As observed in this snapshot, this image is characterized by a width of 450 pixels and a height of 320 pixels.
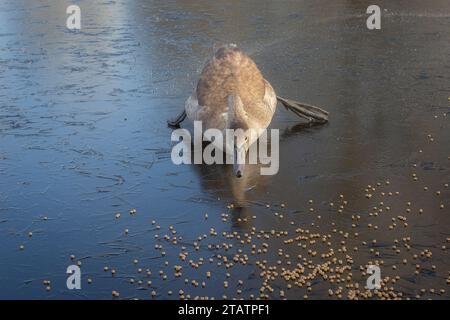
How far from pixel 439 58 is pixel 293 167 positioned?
18.4ft

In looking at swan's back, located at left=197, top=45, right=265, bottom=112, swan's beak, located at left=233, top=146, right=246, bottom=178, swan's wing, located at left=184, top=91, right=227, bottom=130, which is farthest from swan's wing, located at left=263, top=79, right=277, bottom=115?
swan's beak, located at left=233, top=146, right=246, bottom=178

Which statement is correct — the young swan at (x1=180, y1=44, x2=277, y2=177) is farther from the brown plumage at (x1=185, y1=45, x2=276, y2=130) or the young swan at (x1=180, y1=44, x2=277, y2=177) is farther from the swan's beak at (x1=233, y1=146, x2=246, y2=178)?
the swan's beak at (x1=233, y1=146, x2=246, y2=178)

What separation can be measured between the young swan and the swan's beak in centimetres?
18

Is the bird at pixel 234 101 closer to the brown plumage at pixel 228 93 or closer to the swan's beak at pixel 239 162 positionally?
the brown plumage at pixel 228 93

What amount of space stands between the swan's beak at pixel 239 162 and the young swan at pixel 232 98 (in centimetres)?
18

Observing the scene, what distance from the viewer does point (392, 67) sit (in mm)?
12688

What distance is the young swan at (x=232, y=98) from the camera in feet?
28.6

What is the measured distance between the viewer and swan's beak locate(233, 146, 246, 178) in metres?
7.96

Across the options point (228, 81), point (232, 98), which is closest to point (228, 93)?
point (228, 81)

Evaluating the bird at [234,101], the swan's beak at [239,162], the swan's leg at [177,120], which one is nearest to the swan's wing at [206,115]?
the bird at [234,101]

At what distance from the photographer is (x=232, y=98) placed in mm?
8883

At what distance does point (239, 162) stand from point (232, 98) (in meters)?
1.13
